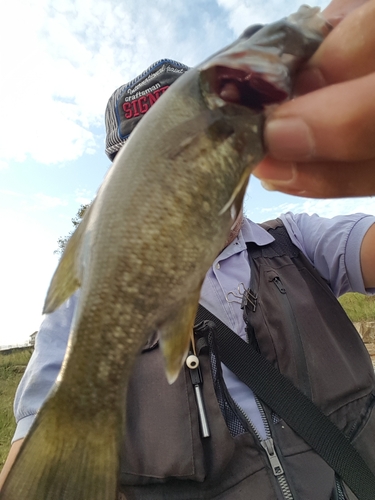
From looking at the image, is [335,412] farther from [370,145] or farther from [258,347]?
[370,145]

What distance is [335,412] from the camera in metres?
2.32

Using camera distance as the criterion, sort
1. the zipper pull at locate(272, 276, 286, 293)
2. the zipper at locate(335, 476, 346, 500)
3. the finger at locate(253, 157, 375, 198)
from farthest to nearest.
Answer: the zipper pull at locate(272, 276, 286, 293) → the zipper at locate(335, 476, 346, 500) → the finger at locate(253, 157, 375, 198)

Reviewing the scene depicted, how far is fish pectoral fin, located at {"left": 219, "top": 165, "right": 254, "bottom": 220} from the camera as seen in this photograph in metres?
1.15

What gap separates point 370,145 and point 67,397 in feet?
3.78

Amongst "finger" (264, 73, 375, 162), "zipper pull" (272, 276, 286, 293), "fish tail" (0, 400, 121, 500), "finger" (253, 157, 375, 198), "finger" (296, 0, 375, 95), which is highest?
"finger" (296, 0, 375, 95)

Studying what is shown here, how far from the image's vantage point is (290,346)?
2383mm

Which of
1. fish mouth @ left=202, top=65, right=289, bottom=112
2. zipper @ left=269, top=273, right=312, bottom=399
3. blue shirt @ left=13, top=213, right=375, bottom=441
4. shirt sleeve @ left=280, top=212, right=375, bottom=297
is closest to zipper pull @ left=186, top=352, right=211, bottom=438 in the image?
blue shirt @ left=13, top=213, right=375, bottom=441

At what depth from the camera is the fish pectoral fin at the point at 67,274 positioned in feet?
3.81

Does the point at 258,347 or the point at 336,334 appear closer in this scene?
the point at 258,347

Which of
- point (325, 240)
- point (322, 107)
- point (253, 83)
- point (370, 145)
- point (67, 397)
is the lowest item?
point (325, 240)

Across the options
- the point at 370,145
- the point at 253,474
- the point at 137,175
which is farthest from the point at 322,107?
the point at 253,474

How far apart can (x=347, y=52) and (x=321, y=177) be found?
383mm

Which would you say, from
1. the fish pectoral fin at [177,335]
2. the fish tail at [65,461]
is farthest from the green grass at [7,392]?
the fish pectoral fin at [177,335]

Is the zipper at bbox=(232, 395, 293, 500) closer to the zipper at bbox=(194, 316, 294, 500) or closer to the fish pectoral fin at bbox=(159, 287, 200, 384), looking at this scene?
the zipper at bbox=(194, 316, 294, 500)
